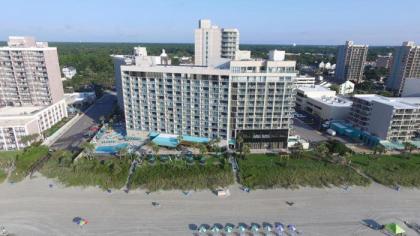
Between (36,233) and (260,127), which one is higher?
(260,127)

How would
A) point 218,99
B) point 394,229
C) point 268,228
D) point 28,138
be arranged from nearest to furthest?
point 394,229
point 268,228
point 28,138
point 218,99

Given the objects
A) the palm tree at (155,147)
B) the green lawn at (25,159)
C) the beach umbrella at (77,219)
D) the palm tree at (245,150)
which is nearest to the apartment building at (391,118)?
the palm tree at (245,150)

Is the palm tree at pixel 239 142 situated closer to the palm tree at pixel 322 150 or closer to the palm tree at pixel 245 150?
the palm tree at pixel 245 150

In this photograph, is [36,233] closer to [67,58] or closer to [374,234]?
[374,234]

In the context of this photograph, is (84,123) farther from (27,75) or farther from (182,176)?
(182,176)

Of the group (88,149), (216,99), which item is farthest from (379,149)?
(88,149)

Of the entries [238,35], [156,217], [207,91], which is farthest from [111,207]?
[238,35]
